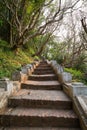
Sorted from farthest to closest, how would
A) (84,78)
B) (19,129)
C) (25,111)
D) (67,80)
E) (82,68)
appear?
(82,68) → (84,78) → (67,80) → (25,111) → (19,129)

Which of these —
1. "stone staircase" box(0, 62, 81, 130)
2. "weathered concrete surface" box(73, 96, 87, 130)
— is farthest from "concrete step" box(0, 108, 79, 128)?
"weathered concrete surface" box(73, 96, 87, 130)

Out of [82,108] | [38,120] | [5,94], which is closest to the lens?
[82,108]

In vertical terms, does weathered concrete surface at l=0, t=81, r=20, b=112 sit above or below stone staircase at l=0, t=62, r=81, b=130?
above

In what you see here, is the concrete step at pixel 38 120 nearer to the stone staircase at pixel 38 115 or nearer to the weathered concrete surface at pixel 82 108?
the stone staircase at pixel 38 115

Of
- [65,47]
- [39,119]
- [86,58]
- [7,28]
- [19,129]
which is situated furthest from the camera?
[65,47]

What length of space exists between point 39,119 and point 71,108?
0.94m

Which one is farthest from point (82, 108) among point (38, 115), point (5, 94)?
point (5, 94)

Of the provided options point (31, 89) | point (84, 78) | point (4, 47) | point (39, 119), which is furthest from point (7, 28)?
point (39, 119)

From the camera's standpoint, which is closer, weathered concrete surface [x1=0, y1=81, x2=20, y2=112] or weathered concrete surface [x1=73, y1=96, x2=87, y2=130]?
weathered concrete surface [x1=73, y1=96, x2=87, y2=130]

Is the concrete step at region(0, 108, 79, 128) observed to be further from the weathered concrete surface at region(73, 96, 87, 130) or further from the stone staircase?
the weathered concrete surface at region(73, 96, 87, 130)

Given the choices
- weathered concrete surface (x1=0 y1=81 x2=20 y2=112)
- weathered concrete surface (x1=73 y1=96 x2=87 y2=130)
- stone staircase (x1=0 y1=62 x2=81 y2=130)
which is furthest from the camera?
weathered concrete surface (x1=0 y1=81 x2=20 y2=112)

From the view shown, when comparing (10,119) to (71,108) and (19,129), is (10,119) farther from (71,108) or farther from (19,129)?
(71,108)

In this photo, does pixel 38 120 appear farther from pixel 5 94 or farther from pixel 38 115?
pixel 5 94

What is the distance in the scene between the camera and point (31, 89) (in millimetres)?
5793
